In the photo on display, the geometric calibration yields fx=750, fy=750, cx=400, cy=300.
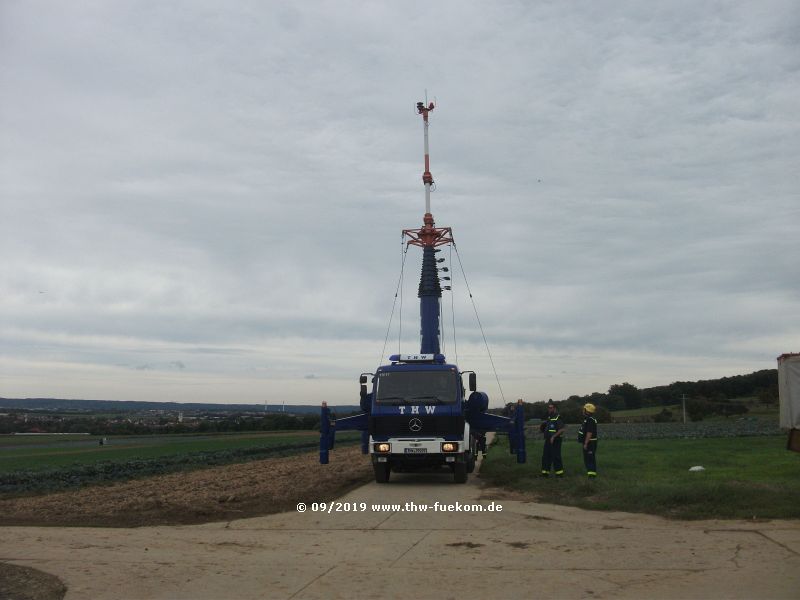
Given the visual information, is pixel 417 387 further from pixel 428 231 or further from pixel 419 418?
pixel 428 231

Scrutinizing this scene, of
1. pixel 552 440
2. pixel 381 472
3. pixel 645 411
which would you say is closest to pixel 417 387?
pixel 381 472

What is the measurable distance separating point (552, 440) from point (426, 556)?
8279 mm

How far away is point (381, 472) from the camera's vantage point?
1833 centimetres

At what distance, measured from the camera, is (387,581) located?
8180 millimetres

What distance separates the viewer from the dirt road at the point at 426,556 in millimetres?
7797

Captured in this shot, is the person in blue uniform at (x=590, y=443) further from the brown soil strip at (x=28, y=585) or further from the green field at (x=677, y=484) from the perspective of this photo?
the brown soil strip at (x=28, y=585)

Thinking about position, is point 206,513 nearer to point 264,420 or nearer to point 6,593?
point 6,593

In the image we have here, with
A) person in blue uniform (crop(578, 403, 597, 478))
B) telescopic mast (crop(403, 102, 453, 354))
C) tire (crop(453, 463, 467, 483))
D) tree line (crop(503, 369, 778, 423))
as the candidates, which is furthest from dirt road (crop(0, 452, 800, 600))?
tree line (crop(503, 369, 778, 423))

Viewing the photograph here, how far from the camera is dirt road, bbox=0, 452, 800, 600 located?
7797 mm

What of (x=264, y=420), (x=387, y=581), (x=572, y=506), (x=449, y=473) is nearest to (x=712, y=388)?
(x=264, y=420)

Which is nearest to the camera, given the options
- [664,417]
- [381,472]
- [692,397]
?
[381,472]

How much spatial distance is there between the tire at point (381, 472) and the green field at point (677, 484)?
2.67m

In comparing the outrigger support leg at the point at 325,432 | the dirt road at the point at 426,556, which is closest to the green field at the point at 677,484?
the dirt road at the point at 426,556

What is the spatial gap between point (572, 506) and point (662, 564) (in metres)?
4.99
